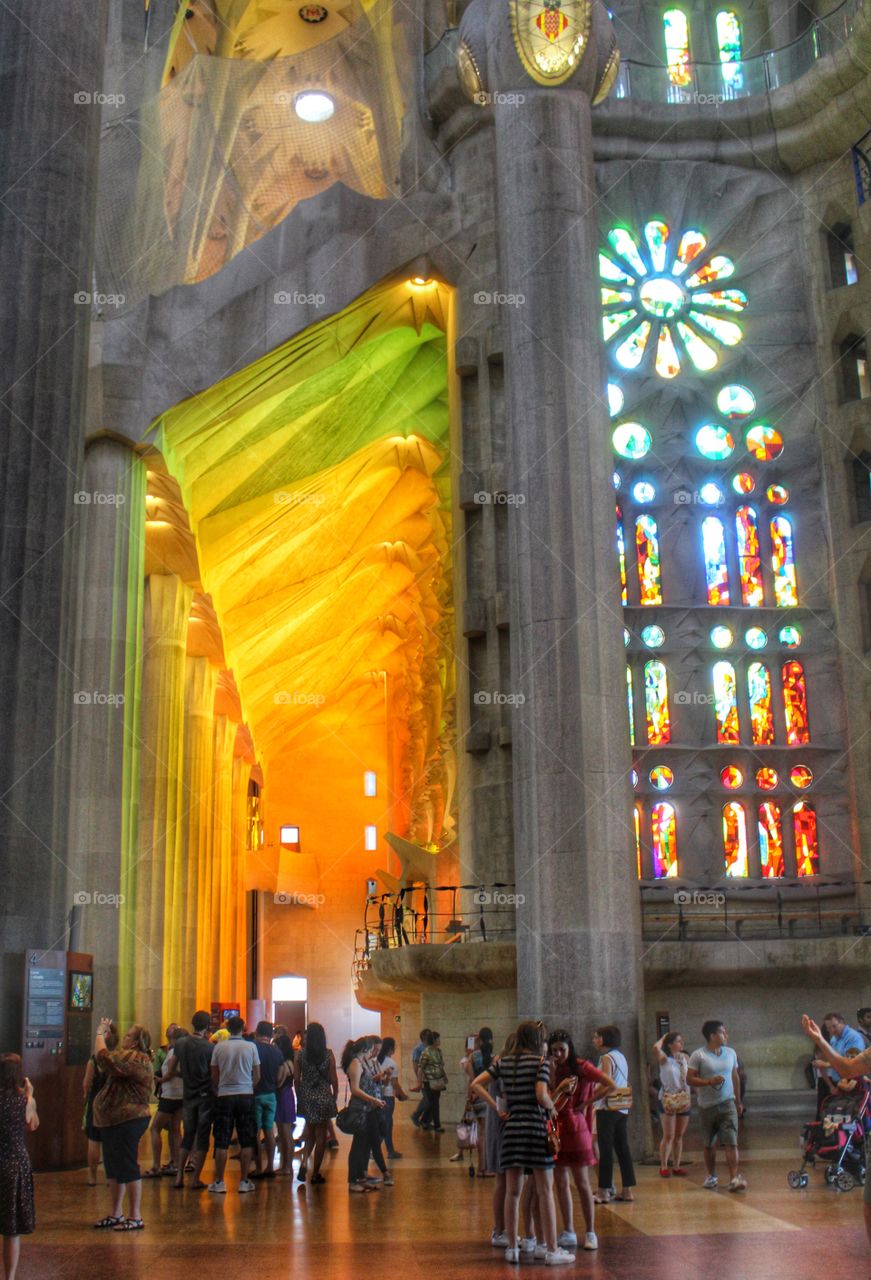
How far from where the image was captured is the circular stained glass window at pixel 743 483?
2569 cm

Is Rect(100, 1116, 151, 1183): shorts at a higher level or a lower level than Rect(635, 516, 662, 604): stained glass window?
lower

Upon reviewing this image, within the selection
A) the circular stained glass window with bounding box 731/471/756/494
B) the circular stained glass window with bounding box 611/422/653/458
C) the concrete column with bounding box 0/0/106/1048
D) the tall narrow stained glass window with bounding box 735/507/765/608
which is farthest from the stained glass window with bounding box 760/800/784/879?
the concrete column with bounding box 0/0/106/1048

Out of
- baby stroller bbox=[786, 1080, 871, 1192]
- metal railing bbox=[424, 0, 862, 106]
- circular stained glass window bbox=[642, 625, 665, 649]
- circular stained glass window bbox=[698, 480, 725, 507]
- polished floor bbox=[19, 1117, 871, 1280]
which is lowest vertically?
polished floor bbox=[19, 1117, 871, 1280]

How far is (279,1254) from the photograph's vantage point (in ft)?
26.4

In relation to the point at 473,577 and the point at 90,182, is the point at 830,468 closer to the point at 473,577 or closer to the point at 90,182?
the point at 473,577

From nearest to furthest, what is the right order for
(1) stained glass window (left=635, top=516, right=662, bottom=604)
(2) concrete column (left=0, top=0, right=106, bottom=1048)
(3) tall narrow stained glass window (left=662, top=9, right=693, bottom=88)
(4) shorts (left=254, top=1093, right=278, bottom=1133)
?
(4) shorts (left=254, top=1093, right=278, bottom=1133) → (2) concrete column (left=0, top=0, right=106, bottom=1048) → (1) stained glass window (left=635, top=516, right=662, bottom=604) → (3) tall narrow stained glass window (left=662, top=9, right=693, bottom=88)

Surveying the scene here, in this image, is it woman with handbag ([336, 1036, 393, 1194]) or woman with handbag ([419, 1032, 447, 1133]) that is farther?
woman with handbag ([419, 1032, 447, 1133])

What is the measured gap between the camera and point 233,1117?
1109 centimetres

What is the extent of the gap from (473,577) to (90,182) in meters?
8.87

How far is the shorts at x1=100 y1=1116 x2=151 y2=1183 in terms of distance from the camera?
9016 mm

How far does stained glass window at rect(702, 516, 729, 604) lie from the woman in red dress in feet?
56.3

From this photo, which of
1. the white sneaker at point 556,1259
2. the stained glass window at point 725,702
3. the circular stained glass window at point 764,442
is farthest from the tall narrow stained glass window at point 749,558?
the white sneaker at point 556,1259

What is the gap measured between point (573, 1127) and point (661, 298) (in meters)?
20.9

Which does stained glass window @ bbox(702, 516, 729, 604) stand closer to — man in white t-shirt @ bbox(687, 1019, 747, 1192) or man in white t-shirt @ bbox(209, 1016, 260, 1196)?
man in white t-shirt @ bbox(687, 1019, 747, 1192)
